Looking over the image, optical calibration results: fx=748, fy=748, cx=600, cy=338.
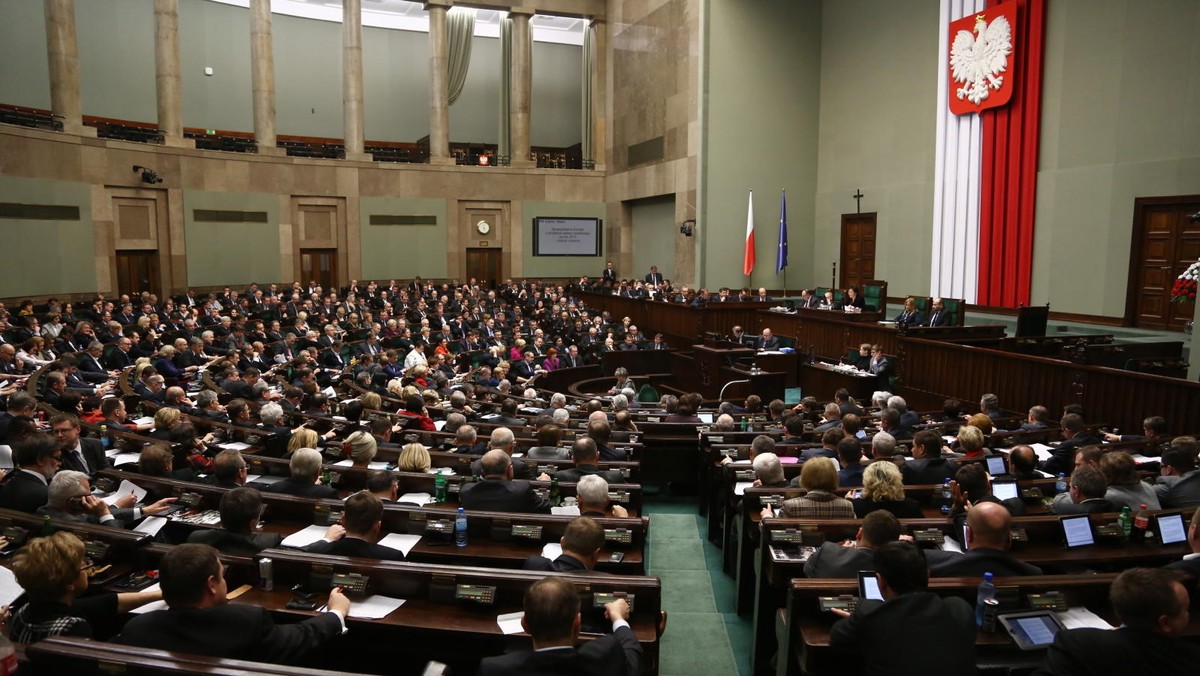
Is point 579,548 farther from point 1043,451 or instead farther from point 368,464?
point 1043,451

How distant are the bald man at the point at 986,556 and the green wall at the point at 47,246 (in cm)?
1745

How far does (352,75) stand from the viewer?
21.9 metres

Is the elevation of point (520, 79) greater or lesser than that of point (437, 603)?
greater

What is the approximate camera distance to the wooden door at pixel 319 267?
2208 centimetres

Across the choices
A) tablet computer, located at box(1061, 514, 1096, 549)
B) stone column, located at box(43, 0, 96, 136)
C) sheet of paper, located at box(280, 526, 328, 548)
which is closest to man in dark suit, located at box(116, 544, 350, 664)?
sheet of paper, located at box(280, 526, 328, 548)

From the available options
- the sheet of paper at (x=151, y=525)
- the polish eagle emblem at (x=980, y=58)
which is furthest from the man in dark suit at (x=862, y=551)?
the polish eagle emblem at (x=980, y=58)

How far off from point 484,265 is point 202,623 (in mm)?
22524

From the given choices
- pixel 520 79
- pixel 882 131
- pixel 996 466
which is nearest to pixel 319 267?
pixel 520 79

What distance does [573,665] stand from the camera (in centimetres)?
244

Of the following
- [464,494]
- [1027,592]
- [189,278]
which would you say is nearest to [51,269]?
[189,278]

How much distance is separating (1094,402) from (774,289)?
1236 centimetres

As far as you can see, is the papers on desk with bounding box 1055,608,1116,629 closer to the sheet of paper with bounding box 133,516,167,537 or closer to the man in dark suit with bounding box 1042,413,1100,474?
the man in dark suit with bounding box 1042,413,1100,474

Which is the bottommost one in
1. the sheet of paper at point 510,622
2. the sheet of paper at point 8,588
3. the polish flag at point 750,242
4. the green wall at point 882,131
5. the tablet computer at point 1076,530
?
the sheet of paper at point 510,622

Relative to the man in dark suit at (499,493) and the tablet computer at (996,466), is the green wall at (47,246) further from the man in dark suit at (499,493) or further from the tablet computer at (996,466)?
the tablet computer at (996,466)
